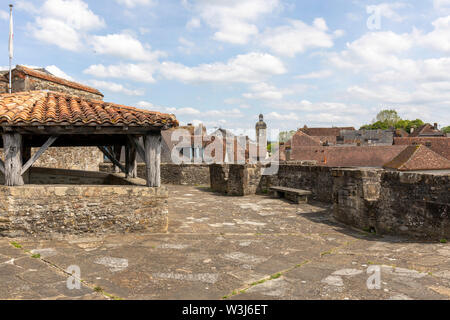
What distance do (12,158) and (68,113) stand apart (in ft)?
4.52

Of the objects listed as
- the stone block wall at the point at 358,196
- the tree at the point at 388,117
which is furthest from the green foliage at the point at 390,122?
the stone block wall at the point at 358,196

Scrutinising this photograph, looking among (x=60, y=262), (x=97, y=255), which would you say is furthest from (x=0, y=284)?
(x=97, y=255)

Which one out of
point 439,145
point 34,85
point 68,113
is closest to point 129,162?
point 68,113

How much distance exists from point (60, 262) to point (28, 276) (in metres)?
0.62

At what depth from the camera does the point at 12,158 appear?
6.31 metres

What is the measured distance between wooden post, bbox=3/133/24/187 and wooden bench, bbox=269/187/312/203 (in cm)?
808

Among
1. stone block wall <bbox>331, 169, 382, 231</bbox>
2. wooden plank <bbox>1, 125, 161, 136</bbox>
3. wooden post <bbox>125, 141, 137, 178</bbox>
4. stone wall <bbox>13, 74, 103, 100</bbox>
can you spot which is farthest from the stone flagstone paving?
stone wall <bbox>13, 74, 103, 100</bbox>

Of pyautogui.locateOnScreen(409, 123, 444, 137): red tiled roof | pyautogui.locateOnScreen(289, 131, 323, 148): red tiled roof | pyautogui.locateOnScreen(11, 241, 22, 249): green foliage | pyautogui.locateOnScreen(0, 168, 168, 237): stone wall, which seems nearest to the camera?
pyautogui.locateOnScreen(11, 241, 22, 249): green foliage

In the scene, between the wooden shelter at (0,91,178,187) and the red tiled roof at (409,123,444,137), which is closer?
the wooden shelter at (0,91,178,187)

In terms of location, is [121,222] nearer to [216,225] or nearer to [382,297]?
[216,225]

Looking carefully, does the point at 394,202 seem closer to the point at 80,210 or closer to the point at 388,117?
the point at 80,210

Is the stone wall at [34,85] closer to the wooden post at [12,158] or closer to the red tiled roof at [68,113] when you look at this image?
the red tiled roof at [68,113]

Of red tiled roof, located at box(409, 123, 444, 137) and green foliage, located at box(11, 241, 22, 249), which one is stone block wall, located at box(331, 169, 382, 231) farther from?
red tiled roof, located at box(409, 123, 444, 137)

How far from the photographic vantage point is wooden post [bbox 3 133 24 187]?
6.25 m
